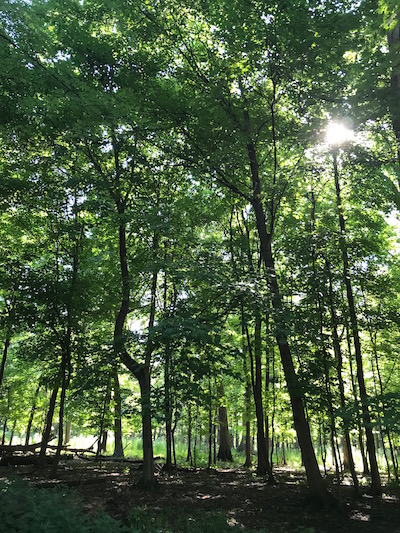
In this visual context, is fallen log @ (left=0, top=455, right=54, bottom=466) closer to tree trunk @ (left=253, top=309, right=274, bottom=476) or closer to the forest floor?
the forest floor

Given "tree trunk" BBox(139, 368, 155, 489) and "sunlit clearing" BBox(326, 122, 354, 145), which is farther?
"tree trunk" BBox(139, 368, 155, 489)

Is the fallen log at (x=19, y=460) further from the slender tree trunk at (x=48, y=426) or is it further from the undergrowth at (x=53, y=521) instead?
the undergrowth at (x=53, y=521)

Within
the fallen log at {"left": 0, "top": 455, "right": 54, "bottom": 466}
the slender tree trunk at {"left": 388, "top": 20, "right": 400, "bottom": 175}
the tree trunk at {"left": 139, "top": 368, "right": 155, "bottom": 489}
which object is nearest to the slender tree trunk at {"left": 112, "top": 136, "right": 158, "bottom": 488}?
the tree trunk at {"left": 139, "top": 368, "right": 155, "bottom": 489}

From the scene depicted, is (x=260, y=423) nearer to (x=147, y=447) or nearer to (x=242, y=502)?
(x=242, y=502)

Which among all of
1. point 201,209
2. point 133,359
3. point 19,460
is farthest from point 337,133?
point 19,460

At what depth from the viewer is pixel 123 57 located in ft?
31.1

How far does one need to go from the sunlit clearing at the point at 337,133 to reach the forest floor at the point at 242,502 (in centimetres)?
726

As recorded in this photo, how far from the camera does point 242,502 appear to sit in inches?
316

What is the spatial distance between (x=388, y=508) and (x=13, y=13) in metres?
12.4

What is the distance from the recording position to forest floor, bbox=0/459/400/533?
21.4ft

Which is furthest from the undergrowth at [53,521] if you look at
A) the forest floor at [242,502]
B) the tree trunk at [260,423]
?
the tree trunk at [260,423]

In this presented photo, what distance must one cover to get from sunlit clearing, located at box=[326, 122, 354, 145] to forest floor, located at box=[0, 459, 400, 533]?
7257 millimetres

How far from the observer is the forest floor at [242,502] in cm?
652

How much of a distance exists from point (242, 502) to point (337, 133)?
27.6ft
